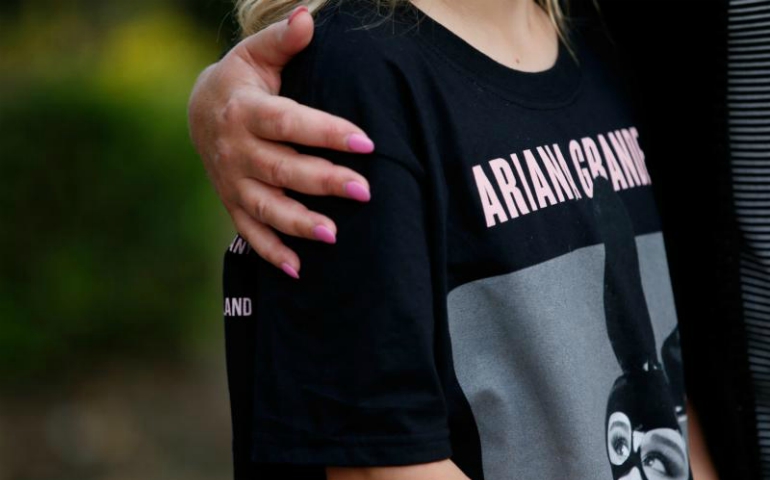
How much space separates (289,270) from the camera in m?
1.27

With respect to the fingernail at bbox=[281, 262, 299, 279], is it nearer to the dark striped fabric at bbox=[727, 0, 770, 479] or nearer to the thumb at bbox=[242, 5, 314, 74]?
the thumb at bbox=[242, 5, 314, 74]

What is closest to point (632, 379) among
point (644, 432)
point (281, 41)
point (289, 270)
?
point (644, 432)

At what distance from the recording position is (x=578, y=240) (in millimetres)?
1468

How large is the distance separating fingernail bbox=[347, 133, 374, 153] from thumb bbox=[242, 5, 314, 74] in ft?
0.55

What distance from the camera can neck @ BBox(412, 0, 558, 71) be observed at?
144 cm

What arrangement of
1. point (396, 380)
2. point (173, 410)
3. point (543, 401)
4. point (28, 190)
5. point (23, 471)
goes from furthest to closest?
point (173, 410), point (28, 190), point (23, 471), point (543, 401), point (396, 380)

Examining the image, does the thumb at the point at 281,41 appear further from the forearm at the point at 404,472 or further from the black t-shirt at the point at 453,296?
the forearm at the point at 404,472

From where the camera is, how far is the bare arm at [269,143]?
1.24m

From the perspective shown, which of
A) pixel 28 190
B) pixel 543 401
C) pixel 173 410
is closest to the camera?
pixel 543 401

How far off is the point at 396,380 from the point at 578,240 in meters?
0.39

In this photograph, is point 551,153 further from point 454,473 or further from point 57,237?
point 57,237

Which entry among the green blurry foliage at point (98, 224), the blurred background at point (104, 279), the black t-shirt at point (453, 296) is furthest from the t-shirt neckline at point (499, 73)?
the green blurry foliage at point (98, 224)

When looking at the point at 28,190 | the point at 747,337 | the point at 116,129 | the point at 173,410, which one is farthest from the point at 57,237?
the point at 747,337

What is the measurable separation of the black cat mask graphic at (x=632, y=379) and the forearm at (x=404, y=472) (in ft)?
0.97
